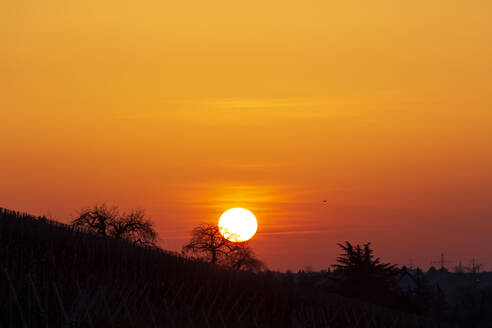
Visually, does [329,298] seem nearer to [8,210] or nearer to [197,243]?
[8,210]

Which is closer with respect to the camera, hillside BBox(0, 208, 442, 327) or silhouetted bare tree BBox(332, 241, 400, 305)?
hillside BBox(0, 208, 442, 327)

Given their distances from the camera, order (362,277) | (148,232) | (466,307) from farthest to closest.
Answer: (466,307)
(148,232)
(362,277)

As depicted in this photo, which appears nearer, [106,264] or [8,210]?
[106,264]

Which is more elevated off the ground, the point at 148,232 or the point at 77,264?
the point at 148,232

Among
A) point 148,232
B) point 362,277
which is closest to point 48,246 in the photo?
point 362,277

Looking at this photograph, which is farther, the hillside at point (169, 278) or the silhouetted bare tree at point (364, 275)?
the silhouetted bare tree at point (364, 275)

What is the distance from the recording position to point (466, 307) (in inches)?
4749

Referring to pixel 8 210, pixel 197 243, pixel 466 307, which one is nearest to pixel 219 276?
pixel 8 210

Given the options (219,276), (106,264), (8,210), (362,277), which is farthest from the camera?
(362,277)

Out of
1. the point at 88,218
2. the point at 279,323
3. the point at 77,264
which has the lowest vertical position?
the point at 279,323

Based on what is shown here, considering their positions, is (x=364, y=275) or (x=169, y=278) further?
(x=364, y=275)

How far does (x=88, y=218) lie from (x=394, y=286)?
4695 centimetres

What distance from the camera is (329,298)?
58781 millimetres

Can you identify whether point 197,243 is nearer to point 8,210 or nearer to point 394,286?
point 394,286
